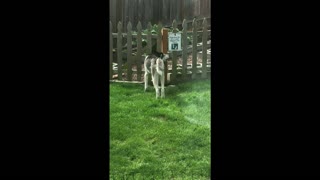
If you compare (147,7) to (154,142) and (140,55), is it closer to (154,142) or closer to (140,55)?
(140,55)

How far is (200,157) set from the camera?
117 inches

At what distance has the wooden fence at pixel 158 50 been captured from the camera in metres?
3.13

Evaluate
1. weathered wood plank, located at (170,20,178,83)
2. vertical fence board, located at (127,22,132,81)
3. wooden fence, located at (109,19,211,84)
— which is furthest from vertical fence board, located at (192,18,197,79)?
vertical fence board, located at (127,22,132,81)

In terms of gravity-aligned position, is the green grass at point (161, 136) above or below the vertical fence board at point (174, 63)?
below

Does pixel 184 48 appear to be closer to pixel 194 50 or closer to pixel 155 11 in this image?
pixel 194 50

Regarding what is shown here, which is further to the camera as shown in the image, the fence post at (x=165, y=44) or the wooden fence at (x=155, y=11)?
the fence post at (x=165, y=44)

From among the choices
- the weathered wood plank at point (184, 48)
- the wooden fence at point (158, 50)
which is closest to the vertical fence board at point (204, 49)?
the wooden fence at point (158, 50)

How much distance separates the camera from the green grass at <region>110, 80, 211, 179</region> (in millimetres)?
2936

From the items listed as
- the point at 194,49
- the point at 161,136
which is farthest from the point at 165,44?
the point at 161,136

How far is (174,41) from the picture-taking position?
3236mm

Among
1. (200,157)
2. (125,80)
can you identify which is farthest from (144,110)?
(200,157)

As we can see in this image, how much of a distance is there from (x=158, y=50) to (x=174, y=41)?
0.35ft

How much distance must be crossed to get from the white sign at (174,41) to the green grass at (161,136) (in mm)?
292

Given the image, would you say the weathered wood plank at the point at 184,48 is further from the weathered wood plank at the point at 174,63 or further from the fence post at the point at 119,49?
the fence post at the point at 119,49
